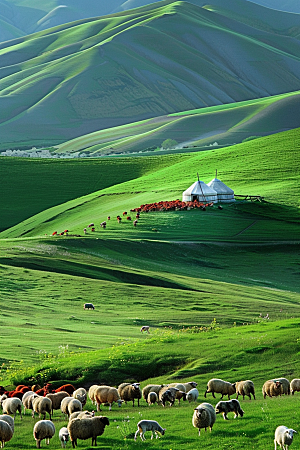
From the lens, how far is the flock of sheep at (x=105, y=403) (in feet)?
61.0

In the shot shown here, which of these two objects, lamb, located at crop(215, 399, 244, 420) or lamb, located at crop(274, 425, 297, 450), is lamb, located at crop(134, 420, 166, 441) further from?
lamb, located at crop(274, 425, 297, 450)

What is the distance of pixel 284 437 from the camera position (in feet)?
54.5

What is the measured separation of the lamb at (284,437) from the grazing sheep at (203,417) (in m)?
2.50

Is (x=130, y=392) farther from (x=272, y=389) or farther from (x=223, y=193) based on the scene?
(x=223, y=193)

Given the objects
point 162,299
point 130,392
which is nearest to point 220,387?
point 130,392

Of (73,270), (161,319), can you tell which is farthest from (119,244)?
(161,319)

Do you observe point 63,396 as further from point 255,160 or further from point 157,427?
point 255,160

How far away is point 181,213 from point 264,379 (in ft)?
198

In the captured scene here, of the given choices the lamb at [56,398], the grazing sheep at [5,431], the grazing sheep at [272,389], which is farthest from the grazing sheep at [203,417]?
the lamb at [56,398]

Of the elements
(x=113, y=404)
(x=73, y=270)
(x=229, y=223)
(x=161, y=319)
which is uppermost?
(x=229, y=223)

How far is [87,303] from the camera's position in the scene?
4409 cm

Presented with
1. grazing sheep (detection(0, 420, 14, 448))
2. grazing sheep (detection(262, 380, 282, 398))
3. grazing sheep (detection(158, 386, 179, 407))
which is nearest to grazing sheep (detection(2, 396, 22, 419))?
grazing sheep (detection(0, 420, 14, 448))

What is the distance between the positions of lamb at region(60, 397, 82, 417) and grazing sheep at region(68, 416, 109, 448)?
86.1 inches

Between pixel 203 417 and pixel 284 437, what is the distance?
9.55 ft
